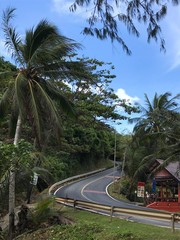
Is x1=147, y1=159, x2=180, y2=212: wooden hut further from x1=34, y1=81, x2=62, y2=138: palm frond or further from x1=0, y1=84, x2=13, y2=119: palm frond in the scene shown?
x1=0, y1=84, x2=13, y2=119: palm frond

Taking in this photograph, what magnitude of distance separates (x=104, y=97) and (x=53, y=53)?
14.4 metres

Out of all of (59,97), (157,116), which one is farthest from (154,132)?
(59,97)

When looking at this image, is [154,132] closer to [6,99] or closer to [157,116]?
[157,116]

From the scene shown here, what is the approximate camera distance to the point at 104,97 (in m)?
32.9

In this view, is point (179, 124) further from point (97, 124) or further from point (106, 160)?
point (106, 160)

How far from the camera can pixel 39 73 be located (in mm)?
19125

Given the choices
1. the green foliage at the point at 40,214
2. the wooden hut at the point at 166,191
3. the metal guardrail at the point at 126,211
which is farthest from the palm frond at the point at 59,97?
the wooden hut at the point at 166,191

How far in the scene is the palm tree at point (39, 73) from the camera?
1794 cm

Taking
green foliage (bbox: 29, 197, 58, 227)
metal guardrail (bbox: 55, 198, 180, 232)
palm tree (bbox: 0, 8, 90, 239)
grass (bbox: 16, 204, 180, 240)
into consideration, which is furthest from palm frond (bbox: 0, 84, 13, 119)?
grass (bbox: 16, 204, 180, 240)

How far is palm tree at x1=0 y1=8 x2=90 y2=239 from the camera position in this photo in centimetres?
1794

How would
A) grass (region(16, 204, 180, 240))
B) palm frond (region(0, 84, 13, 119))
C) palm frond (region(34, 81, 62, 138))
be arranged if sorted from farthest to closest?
palm frond (region(0, 84, 13, 119)) → palm frond (region(34, 81, 62, 138)) → grass (region(16, 204, 180, 240))

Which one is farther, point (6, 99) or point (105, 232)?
point (6, 99)

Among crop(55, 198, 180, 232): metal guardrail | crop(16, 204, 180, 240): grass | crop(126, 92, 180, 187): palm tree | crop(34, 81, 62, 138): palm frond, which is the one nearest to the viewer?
crop(16, 204, 180, 240): grass

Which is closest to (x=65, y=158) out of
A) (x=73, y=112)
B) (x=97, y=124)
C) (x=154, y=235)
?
(x=97, y=124)
